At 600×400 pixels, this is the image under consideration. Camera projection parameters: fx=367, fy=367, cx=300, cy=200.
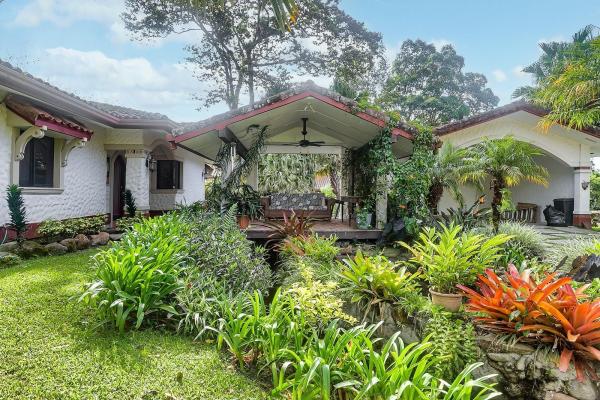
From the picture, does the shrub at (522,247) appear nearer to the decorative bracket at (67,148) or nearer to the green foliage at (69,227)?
the green foliage at (69,227)

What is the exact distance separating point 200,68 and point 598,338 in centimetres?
2092

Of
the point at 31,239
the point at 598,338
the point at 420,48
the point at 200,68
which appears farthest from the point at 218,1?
the point at 420,48

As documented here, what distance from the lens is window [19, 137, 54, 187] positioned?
8391mm

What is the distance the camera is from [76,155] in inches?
395

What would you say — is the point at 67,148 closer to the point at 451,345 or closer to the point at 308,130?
the point at 308,130

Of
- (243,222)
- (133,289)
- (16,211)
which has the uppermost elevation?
(16,211)

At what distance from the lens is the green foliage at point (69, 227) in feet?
27.2

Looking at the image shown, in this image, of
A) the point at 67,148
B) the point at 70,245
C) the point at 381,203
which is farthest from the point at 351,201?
the point at 67,148

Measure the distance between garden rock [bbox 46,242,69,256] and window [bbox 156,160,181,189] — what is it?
5890 mm

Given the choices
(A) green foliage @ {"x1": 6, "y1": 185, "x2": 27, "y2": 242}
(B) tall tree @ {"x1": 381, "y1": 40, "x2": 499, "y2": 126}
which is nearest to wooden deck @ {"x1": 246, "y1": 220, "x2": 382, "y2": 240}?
(A) green foliage @ {"x1": 6, "y1": 185, "x2": 27, "y2": 242}

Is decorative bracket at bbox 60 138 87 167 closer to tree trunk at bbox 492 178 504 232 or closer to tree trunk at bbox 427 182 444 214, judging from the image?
tree trunk at bbox 427 182 444 214

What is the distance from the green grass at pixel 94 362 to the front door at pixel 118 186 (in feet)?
29.8

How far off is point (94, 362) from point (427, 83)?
102 feet

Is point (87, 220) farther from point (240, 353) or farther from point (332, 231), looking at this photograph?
point (240, 353)
